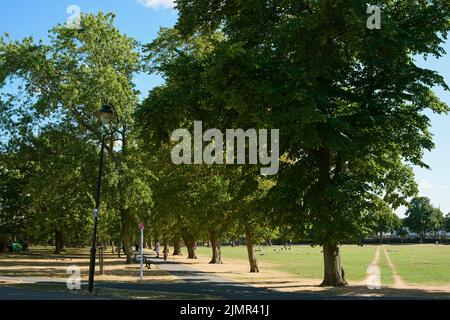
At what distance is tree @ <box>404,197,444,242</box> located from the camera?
180m

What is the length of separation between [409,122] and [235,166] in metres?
8.22

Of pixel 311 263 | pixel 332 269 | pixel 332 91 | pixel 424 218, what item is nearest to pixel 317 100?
pixel 332 91

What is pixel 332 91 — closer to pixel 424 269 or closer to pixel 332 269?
pixel 332 269

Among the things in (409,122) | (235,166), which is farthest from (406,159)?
(235,166)

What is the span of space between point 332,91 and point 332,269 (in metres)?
8.44

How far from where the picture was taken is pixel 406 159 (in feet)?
76.8

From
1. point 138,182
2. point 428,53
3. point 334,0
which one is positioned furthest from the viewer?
point 138,182

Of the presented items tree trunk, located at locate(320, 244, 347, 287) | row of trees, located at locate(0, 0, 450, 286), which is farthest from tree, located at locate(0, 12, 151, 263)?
tree trunk, located at locate(320, 244, 347, 287)

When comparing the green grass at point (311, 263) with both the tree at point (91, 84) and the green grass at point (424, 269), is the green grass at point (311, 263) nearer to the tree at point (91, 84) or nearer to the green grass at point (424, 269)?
the green grass at point (424, 269)

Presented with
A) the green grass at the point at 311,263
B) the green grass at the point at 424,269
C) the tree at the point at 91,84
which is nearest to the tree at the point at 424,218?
the green grass at the point at 311,263

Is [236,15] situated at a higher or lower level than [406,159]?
higher

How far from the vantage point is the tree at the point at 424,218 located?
180 meters
